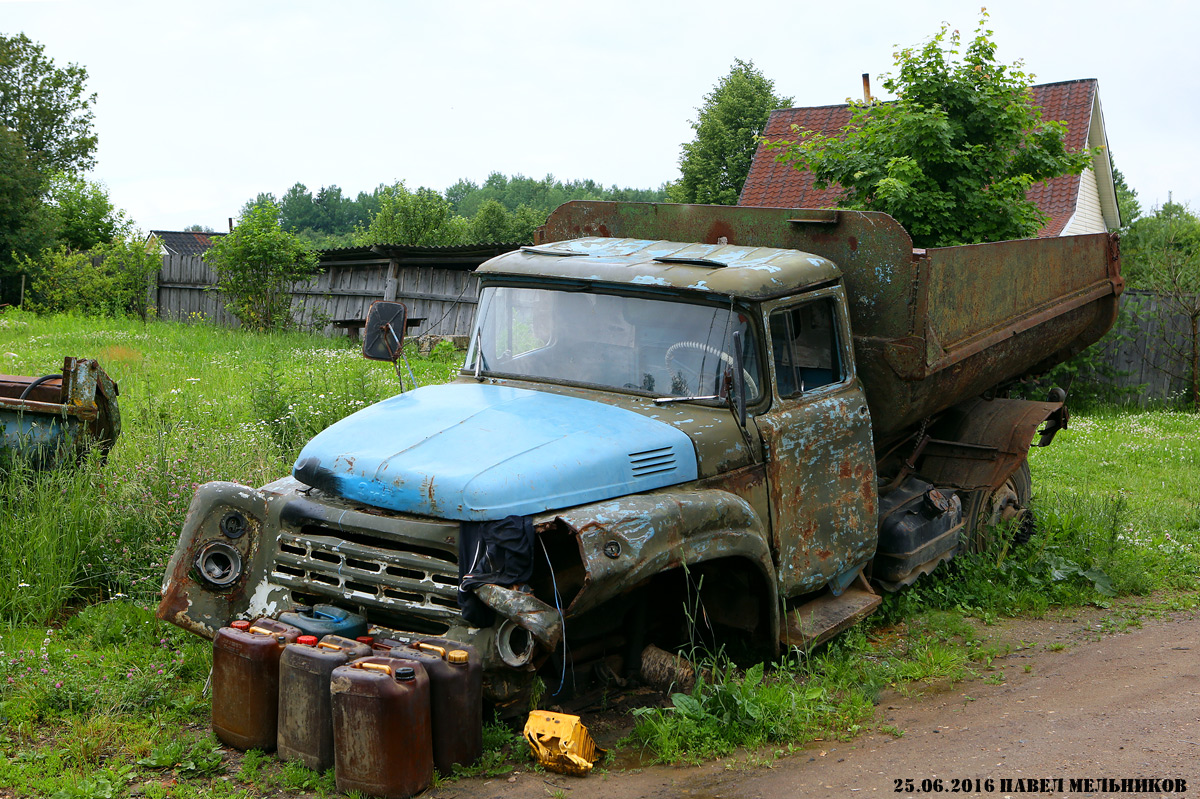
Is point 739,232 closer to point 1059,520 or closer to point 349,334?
point 1059,520

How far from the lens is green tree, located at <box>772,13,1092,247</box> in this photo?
400 inches

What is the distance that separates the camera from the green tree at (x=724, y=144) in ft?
118

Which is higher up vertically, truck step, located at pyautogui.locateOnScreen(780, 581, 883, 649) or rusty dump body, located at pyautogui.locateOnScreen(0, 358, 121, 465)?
rusty dump body, located at pyautogui.locateOnScreen(0, 358, 121, 465)

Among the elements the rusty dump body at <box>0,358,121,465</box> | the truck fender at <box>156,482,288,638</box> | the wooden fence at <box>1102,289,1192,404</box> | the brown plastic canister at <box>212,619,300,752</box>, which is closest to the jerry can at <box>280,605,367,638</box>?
the brown plastic canister at <box>212,619,300,752</box>

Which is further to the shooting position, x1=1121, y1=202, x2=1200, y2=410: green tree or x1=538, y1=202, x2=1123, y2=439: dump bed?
x1=1121, y1=202, x2=1200, y2=410: green tree

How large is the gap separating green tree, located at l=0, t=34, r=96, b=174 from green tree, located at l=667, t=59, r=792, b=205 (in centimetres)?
3129

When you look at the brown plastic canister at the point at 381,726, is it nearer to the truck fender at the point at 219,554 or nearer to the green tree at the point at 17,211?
the truck fender at the point at 219,554

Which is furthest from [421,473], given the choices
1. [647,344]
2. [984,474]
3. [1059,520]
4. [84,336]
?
[84,336]

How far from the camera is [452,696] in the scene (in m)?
3.88

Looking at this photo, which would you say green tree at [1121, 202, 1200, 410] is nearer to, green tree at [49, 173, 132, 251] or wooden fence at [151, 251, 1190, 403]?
wooden fence at [151, 251, 1190, 403]

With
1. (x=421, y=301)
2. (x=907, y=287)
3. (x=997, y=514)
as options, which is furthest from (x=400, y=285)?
(x=907, y=287)

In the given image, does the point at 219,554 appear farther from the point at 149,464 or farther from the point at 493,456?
the point at 149,464

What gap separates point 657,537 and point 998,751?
172 cm

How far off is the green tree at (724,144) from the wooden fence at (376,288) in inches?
677
